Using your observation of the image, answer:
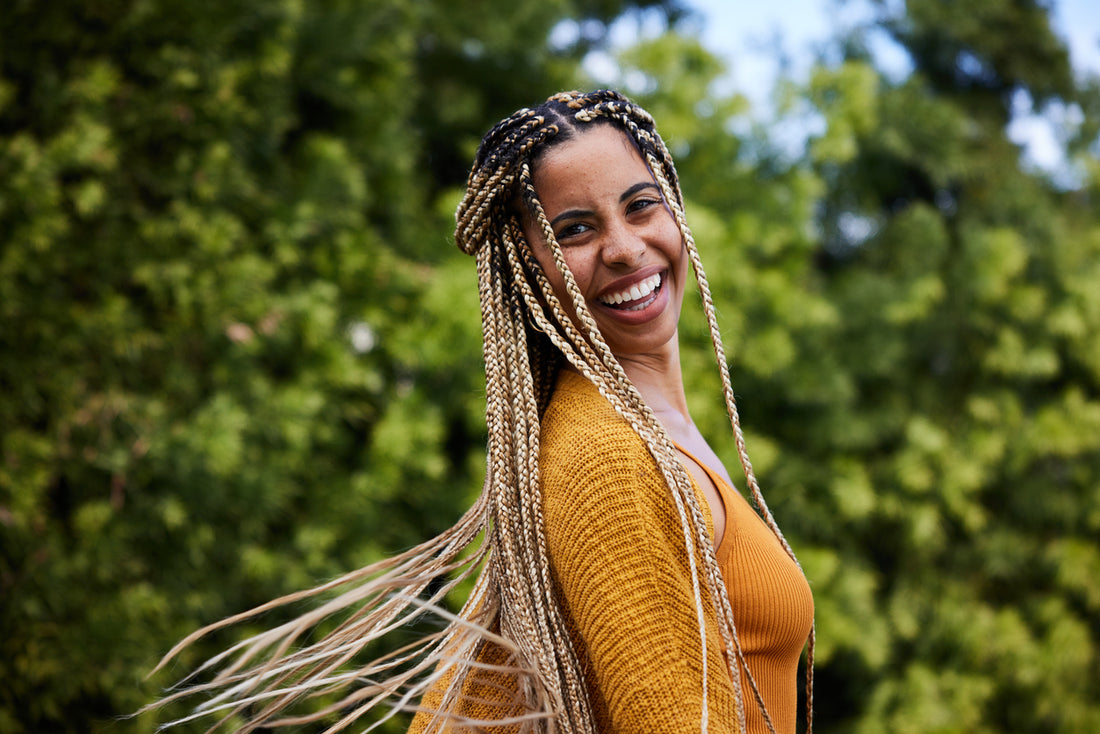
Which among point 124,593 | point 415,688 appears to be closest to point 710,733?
point 415,688

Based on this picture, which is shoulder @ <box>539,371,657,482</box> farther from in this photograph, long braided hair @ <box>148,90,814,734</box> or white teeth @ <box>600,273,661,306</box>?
white teeth @ <box>600,273,661,306</box>

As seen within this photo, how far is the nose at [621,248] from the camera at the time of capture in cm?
134

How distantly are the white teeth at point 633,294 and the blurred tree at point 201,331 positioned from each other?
2.01m

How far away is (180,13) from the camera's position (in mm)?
3270

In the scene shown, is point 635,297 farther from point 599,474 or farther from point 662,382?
point 599,474

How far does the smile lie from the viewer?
4.54 ft

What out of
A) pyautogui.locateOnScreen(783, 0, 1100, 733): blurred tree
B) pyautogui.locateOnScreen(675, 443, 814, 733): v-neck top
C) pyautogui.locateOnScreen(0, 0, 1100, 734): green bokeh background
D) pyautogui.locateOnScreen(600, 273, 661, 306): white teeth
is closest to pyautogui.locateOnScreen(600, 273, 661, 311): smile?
pyautogui.locateOnScreen(600, 273, 661, 306): white teeth

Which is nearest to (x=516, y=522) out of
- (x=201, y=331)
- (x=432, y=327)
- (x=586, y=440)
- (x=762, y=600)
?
(x=586, y=440)

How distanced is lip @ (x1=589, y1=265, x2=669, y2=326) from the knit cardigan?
148 mm

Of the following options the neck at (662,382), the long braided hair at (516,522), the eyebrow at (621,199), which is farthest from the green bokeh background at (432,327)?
the eyebrow at (621,199)

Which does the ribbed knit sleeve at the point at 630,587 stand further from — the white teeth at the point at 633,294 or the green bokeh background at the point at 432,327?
the green bokeh background at the point at 432,327

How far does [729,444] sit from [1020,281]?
3112 mm

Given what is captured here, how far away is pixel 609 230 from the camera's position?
1.35m

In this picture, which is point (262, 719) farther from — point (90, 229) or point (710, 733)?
point (90, 229)
